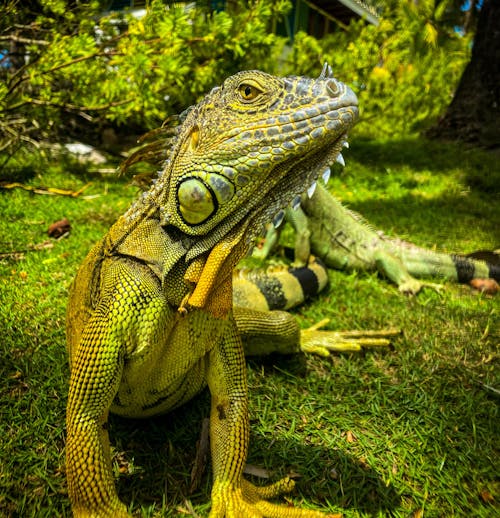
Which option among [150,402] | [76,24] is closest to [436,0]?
[76,24]

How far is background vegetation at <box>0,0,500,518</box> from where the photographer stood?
6.50 feet

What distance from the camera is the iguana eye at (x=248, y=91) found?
1.46 metres

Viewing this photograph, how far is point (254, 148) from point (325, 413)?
159 cm

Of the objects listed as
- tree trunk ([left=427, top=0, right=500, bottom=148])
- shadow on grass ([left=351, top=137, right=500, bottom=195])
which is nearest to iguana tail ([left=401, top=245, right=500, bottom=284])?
shadow on grass ([left=351, top=137, right=500, bottom=195])

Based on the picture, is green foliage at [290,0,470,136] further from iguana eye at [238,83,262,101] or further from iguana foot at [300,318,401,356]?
iguana eye at [238,83,262,101]

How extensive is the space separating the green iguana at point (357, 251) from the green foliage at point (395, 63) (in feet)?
9.85

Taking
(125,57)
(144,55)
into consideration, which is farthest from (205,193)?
(125,57)

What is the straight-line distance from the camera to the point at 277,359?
2.87 metres

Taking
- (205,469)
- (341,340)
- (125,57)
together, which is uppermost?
(125,57)

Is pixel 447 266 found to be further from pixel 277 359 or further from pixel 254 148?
pixel 254 148

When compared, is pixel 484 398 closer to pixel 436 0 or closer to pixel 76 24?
pixel 76 24

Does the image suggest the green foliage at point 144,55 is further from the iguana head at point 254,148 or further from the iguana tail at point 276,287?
the iguana head at point 254,148

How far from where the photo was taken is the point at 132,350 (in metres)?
1.53

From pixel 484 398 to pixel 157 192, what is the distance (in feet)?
7.12
